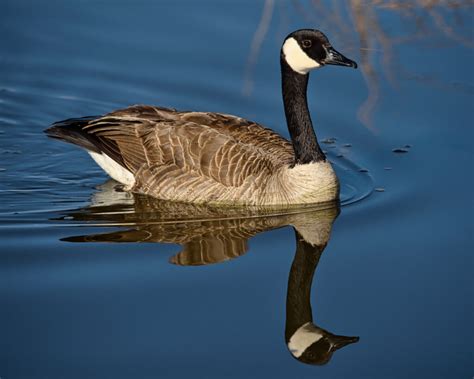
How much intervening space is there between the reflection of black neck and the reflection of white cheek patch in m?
1.75

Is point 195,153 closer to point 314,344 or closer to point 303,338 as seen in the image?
point 303,338

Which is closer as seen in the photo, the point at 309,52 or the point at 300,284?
the point at 300,284

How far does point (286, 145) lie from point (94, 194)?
85.9 inches

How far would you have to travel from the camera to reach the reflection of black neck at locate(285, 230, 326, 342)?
9.28 meters

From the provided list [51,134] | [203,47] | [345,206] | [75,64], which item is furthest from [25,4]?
[345,206]

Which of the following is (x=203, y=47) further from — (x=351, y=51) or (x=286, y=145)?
(x=286, y=145)

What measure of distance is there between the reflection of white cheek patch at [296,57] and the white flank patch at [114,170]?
227 centimetres

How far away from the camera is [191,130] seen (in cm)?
1182

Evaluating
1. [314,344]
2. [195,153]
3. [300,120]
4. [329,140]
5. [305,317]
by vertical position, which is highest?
[300,120]

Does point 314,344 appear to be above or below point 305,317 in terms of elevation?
below

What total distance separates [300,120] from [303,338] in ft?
10.8

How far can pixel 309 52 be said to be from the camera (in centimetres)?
1124

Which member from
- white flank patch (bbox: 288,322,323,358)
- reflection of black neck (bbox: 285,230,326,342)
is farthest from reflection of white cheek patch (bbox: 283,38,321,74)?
white flank patch (bbox: 288,322,323,358)

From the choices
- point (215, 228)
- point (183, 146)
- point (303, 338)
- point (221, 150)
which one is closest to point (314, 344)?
point (303, 338)
